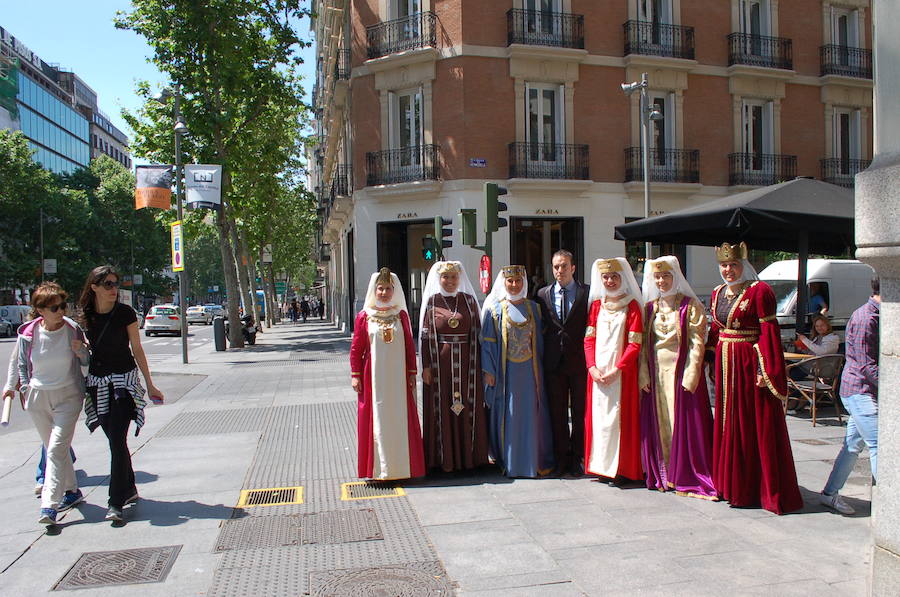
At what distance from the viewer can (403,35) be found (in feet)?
72.6

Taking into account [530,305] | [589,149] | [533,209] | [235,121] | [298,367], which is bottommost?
[298,367]

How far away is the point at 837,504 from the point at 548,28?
19.6m

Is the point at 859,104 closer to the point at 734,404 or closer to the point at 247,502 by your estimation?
the point at 734,404

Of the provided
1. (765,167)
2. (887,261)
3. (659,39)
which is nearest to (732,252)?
(887,261)

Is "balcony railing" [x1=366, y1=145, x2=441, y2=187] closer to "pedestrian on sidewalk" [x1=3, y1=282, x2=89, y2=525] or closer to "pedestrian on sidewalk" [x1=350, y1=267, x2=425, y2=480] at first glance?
"pedestrian on sidewalk" [x1=350, y1=267, x2=425, y2=480]

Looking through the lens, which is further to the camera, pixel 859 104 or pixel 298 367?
pixel 859 104

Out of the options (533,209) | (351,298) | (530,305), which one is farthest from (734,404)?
(351,298)

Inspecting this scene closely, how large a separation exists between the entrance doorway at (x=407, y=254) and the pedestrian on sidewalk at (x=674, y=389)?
1755 cm

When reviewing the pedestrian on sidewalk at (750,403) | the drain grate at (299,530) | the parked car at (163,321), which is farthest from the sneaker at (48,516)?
the parked car at (163,321)

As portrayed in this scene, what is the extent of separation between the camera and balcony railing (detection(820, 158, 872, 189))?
81.3ft

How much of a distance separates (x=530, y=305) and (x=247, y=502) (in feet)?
9.57

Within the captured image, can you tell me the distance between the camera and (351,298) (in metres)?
29.3

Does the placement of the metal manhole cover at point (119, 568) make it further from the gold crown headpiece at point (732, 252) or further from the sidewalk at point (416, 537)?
the gold crown headpiece at point (732, 252)

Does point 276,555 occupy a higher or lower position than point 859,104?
lower
